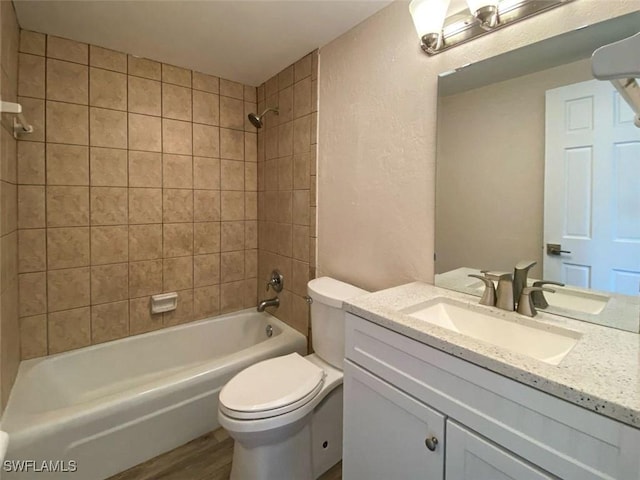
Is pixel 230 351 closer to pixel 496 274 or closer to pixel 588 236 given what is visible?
pixel 496 274

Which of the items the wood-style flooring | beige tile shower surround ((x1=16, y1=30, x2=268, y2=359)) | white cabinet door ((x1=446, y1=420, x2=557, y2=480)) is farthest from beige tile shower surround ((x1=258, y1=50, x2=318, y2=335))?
white cabinet door ((x1=446, y1=420, x2=557, y2=480))

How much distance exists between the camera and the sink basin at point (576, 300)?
0.94 metres

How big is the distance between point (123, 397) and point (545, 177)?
2005 mm

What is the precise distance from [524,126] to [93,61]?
2.32 m

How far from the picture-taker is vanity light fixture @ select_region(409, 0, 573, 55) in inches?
40.3

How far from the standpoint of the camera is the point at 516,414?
2.18 feet

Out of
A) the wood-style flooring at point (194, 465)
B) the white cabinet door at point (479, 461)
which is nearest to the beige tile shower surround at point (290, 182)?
the wood-style flooring at point (194, 465)

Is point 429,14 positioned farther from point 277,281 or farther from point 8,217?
point 8,217

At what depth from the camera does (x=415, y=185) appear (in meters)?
1.37

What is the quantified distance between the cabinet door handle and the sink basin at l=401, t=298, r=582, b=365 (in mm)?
305

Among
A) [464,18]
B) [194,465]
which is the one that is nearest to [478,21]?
[464,18]

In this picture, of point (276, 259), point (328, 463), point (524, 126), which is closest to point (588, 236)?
point (524, 126)

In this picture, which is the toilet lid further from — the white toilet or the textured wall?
the textured wall

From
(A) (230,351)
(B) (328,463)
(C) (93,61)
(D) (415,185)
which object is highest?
(C) (93,61)
